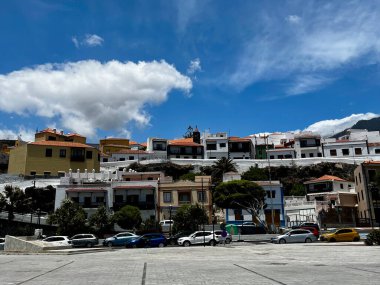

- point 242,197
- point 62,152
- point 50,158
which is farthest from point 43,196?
point 242,197

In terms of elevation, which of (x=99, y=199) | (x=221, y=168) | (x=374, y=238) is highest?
(x=221, y=168)

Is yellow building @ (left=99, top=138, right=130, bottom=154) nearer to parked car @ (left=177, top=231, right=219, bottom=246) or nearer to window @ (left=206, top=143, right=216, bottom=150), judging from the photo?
window @ (left=206, top=143, right=216, bottom=150)

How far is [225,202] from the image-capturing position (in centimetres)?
5275

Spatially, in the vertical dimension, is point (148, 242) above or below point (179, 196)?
below

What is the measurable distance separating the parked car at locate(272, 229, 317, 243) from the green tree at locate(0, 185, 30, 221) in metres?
33.4

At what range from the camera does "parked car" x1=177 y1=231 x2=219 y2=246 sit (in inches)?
1406

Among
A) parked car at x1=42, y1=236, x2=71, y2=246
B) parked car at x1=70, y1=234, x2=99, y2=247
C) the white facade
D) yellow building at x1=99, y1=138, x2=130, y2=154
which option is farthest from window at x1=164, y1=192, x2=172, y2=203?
yellow building at x1=99, y1=138, x2=130, y2=154

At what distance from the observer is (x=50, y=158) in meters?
79.0

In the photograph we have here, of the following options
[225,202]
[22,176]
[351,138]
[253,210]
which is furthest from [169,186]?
[351,138]

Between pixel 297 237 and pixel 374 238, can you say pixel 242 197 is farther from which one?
pixel 374 238

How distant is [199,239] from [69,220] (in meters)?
16.3

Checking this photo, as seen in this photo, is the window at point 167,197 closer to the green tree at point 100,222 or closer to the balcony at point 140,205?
the balcony at point 140,205

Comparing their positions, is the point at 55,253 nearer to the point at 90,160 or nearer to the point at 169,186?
the point at 169,186

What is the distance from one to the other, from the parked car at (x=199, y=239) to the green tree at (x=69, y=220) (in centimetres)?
1410
